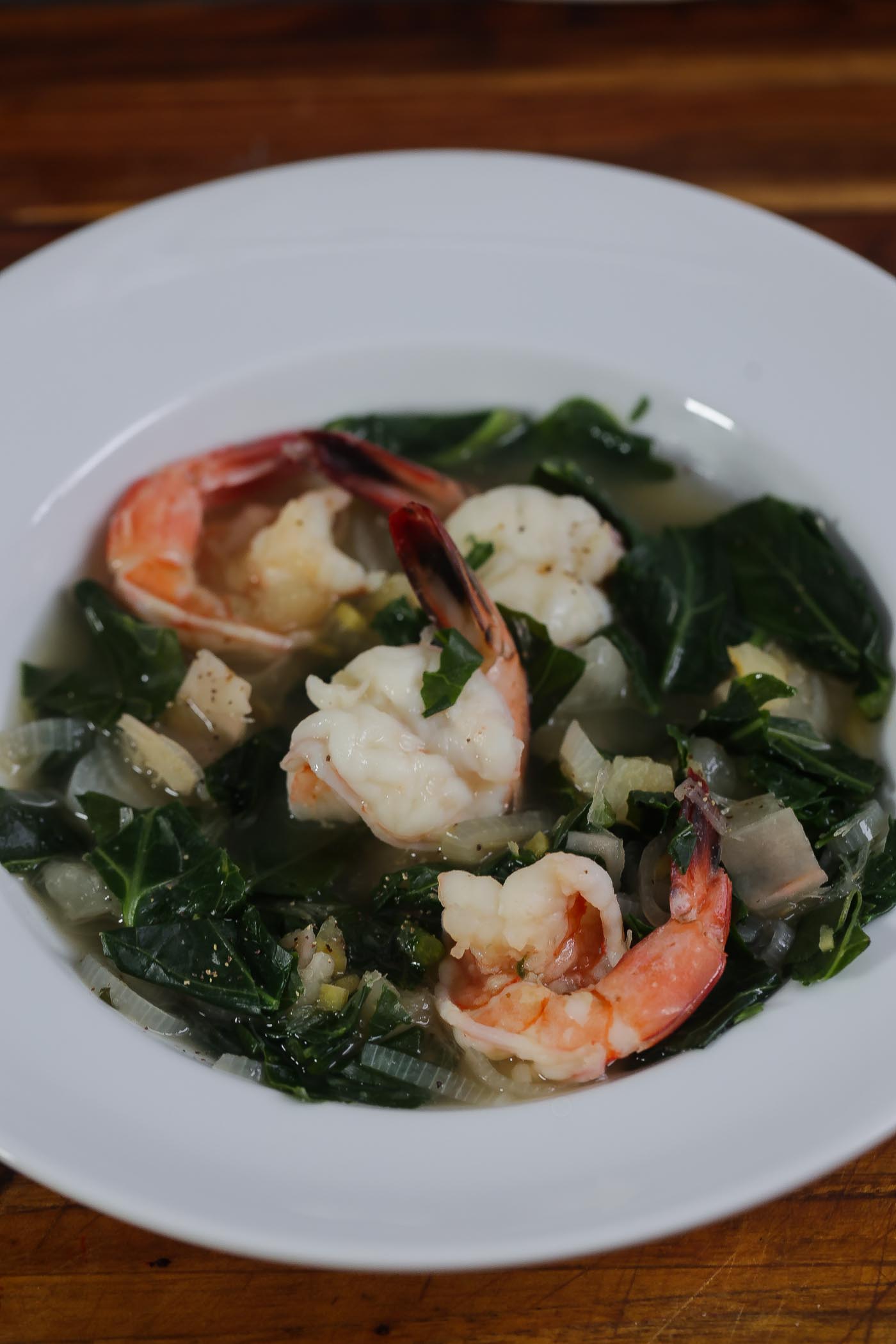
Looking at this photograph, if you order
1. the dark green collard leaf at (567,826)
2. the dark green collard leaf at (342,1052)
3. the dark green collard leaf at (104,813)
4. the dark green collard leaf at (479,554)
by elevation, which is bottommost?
the dark green collard leaf at (342,1052)

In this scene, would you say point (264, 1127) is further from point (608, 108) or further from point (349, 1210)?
point (608, 108)

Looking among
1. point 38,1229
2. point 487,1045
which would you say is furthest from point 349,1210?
point 38,1229

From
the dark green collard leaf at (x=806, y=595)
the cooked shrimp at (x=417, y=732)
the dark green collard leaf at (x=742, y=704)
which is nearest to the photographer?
the cooked shrimp at (x=417, y=732)

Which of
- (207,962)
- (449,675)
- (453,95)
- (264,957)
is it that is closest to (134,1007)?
(207,962)

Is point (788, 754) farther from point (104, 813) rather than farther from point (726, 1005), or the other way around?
point (104, 813)

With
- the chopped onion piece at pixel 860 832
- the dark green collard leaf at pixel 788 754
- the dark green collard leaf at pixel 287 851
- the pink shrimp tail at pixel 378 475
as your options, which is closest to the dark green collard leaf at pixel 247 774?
the dark green collard leaf at pixel 287 851

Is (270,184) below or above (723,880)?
above

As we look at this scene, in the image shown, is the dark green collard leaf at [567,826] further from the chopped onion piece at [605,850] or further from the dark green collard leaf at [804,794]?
the dark green collard leaf at [804,794]

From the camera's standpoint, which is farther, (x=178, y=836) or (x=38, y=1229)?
(x=178, y=836)
